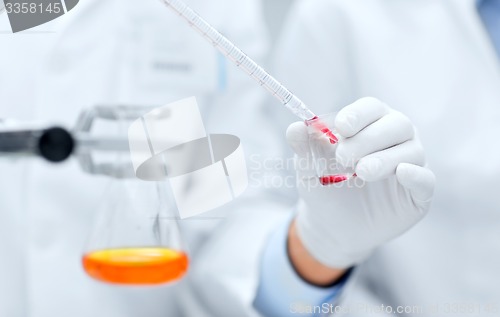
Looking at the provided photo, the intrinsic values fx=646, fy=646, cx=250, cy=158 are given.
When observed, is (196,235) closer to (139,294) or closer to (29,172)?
(139,294)

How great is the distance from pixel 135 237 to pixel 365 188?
212 mm

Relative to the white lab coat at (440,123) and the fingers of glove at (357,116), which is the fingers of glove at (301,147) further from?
the white lab coat at (440,123)

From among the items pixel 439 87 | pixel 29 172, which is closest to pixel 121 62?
pixel 29 172

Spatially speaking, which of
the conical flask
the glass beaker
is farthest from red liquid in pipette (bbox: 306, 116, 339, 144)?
the conical flask

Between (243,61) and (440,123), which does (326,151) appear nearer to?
(243,61)

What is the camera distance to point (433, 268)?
769 mm

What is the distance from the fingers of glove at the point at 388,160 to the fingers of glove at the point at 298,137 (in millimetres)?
48

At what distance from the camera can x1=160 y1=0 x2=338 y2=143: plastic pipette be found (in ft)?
1.58

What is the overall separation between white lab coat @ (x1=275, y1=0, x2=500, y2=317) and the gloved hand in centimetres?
13

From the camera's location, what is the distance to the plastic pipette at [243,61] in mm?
480

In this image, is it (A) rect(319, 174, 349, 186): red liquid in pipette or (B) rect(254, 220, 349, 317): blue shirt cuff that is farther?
(B) rect(254, 220, 349, 317): blue shirt cuff

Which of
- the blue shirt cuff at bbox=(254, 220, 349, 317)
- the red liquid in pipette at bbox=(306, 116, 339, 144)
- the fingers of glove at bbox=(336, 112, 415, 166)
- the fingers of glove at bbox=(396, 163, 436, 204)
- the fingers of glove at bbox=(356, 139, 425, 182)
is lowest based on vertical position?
the blue shirt cuff at bbox=(254, 220, 349, 317)

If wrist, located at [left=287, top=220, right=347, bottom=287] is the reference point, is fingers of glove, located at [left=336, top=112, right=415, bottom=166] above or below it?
above

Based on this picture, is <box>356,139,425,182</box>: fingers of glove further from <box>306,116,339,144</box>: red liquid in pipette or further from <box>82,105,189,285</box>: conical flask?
<box>82,105,189,285</box>: conical flask
